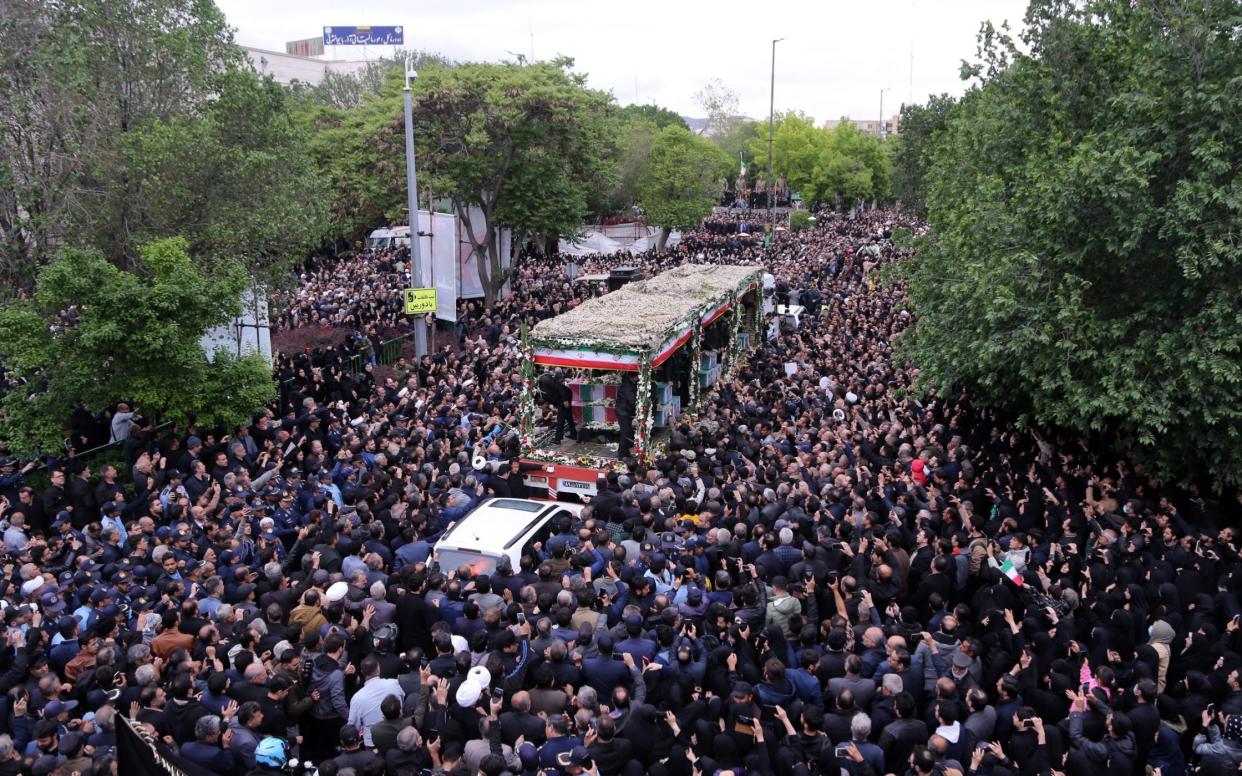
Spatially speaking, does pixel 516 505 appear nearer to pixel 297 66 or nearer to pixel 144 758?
pixel 144 758

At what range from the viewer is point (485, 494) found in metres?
12.4

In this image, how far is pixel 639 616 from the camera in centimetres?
730

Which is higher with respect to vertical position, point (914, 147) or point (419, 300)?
point (914, 147)

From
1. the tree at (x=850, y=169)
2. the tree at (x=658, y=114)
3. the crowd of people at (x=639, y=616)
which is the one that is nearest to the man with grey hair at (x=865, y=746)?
the crowd of people at (x=639, y=616)

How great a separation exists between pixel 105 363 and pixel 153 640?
7.31 meters

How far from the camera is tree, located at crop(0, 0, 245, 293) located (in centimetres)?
1505

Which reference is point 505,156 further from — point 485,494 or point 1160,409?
point 1160,409

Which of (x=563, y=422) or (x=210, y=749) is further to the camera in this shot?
(x=563, y=422)

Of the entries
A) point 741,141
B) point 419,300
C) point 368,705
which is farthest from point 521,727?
point 741,141

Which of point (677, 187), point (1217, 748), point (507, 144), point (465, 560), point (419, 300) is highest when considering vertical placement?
point (507, 144)

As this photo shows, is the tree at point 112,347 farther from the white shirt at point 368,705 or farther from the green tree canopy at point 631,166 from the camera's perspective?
the green tree canopy at point 631,166

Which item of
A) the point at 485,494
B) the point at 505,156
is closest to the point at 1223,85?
the point at 485,494

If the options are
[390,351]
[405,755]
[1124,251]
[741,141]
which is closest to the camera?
[405,755]

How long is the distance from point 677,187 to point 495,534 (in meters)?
36.4
